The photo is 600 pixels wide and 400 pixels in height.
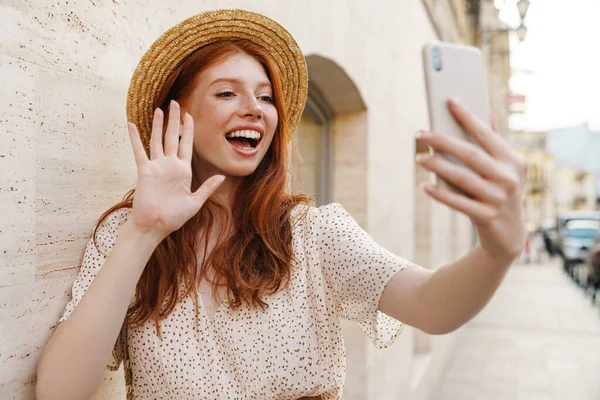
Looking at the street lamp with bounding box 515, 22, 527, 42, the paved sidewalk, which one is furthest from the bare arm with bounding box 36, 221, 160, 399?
the street lamp with bounding box 515, 22, 527, 42

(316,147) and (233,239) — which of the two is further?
(316,147)

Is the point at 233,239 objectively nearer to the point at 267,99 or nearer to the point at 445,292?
the point at 267,99

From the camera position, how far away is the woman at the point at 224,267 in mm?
1250

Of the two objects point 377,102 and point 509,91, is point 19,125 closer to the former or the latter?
point 377,102

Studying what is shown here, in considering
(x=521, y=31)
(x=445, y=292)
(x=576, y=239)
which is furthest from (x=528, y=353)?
(x=576, y=239)

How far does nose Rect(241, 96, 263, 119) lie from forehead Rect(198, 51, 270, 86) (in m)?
0.06

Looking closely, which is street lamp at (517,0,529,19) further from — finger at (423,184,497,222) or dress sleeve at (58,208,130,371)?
finger at (423,184,497,222)

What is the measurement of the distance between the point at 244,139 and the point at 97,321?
668mm

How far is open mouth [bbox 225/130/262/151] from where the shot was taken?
1.62 metres

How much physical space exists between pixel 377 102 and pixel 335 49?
1.19 meters

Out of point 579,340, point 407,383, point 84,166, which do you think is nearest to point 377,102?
point 407,383

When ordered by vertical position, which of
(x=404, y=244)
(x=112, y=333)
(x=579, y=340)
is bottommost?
(x=579, y=340)

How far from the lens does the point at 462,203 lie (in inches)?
33.7

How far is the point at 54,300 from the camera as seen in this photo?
4.83ft
